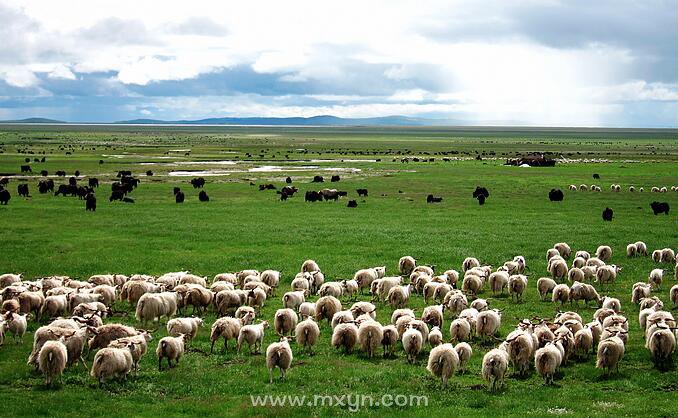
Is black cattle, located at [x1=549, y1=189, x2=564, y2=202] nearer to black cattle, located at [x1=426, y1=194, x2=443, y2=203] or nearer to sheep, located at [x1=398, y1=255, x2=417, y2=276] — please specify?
black cattle, located at [x1=426, y1=194, x2=443, y2=203]

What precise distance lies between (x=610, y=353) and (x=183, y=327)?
1055 cm

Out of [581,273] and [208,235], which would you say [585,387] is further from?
[208,235]

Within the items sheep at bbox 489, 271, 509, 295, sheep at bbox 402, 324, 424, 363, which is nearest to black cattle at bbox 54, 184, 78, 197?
sheep at bbox 489, 271, 509, 295

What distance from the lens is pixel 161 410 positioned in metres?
12.1

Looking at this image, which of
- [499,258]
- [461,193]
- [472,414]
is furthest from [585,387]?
[461,193]

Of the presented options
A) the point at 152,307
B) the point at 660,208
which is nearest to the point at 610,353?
the point at 152,307

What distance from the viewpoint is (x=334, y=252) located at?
1193 inches

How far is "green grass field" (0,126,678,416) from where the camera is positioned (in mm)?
12633

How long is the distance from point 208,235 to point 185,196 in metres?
21.3

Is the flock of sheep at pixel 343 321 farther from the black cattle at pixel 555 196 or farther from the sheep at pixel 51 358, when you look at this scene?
the black cattle at pixel 555 196

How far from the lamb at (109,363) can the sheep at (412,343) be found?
21.3ft

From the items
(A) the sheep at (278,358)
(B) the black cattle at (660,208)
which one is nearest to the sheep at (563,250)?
(A) the sheep at (278,358)

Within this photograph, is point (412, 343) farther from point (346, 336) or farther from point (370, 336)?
point (346, 336)

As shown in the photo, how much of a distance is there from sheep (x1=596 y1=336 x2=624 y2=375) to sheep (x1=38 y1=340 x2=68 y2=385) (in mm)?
11953
